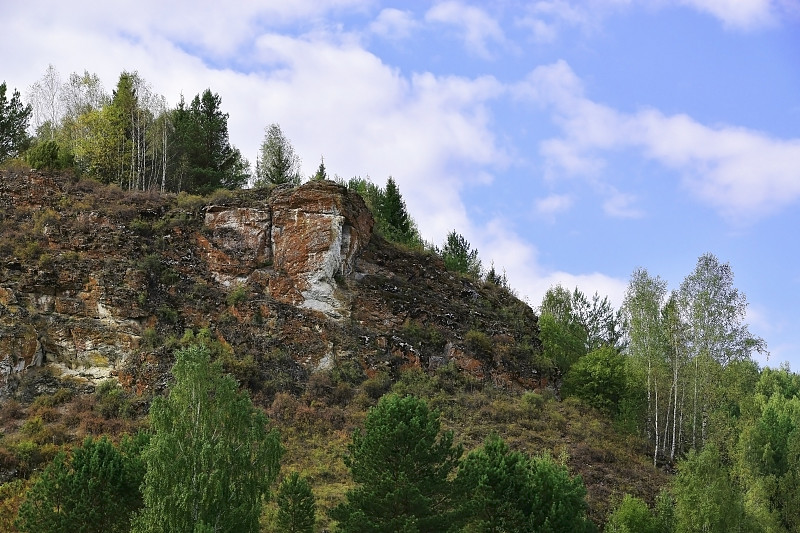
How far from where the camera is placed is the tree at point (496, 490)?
2297 cm

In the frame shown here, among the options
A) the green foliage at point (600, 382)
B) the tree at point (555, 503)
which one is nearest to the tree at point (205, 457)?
the tree at point (555, 503)

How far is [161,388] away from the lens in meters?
34.5

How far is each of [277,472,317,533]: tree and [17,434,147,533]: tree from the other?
4.19 meters

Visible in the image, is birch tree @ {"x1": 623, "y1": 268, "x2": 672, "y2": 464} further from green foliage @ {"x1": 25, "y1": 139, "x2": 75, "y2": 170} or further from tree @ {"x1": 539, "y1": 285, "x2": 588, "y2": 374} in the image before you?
green foliage @ {"x1": 25, "y1": 139, "x2": 75, "y2": 170}

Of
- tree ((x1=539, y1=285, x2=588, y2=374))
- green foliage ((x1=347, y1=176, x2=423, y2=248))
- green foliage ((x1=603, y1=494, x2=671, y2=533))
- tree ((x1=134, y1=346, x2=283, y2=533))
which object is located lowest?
green foliage ((x1=603, y1=494, x2=671, y2=533))

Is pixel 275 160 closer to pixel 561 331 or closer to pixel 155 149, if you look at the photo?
pixel 155 149

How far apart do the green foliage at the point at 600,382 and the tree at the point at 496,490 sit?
66.2ft

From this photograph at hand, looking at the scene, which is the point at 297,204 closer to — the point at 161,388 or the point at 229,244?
the point at 229,244

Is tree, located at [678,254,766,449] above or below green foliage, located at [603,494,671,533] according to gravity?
above

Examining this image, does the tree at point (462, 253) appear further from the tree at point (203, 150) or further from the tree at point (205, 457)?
the tree at point (205, 457)

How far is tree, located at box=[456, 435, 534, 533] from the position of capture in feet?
75.4

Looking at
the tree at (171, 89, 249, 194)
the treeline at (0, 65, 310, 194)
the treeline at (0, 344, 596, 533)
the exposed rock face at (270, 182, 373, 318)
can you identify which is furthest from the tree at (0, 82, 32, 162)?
the treeline at (0, 344, 596, 533)

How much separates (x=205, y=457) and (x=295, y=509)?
14.7 ft

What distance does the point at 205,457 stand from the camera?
61.6 ft
